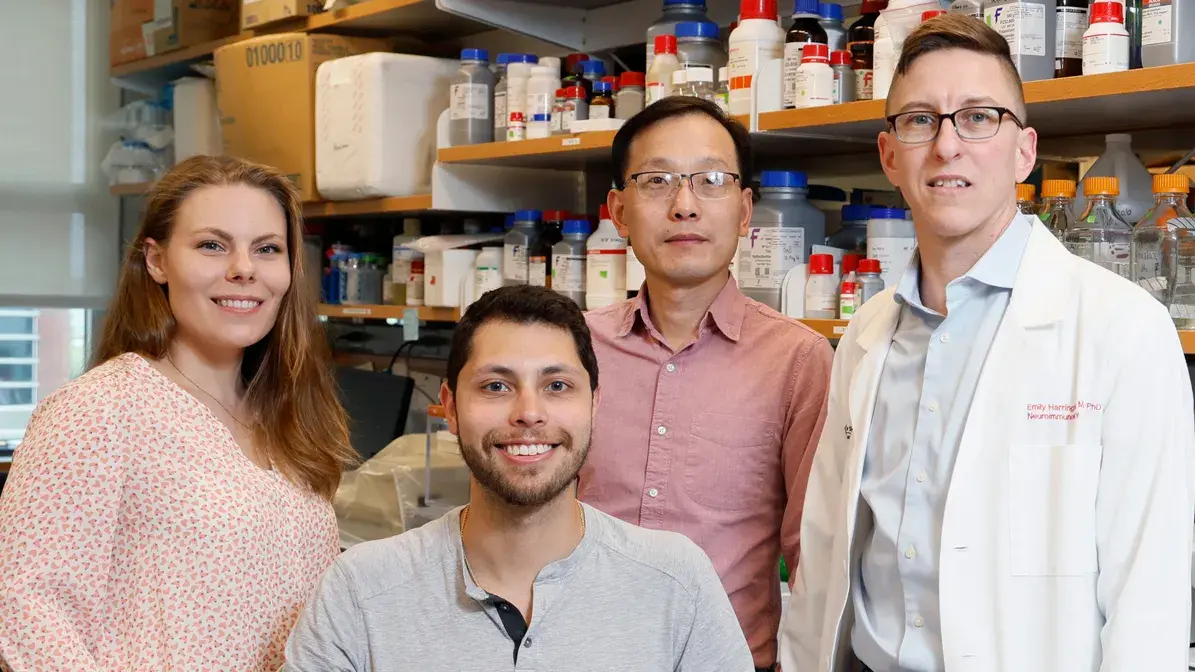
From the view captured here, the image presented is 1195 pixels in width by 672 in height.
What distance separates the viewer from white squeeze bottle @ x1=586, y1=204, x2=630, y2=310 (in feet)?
8.35

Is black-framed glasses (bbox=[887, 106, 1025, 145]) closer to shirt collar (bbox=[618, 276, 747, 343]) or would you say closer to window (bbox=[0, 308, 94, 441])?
shirt collar (bbox=[618, 276, 747, 343])

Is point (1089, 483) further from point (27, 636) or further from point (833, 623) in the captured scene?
point (27, 636)

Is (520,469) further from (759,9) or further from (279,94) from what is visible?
(279,94)

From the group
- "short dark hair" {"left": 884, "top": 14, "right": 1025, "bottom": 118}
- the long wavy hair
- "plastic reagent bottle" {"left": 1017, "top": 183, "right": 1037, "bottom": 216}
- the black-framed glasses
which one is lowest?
the long wavy hair

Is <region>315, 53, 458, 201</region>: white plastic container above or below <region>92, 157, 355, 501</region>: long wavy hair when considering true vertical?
above

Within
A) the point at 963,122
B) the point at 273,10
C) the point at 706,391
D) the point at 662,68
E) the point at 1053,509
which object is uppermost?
the point at 273,10

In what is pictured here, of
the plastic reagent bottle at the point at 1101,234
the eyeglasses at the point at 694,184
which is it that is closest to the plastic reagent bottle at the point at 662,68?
the eyeglasses at the point at 694,184

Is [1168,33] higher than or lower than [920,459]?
higher

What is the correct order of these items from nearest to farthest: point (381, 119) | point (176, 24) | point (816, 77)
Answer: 1. point (816, 77)
2. point (381, 119)
3. point (176, 24)

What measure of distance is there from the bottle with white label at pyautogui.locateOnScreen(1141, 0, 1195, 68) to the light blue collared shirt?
370 mm

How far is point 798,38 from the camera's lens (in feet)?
6.96

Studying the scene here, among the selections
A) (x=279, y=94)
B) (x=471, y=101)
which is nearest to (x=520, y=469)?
(x=471, y=101)

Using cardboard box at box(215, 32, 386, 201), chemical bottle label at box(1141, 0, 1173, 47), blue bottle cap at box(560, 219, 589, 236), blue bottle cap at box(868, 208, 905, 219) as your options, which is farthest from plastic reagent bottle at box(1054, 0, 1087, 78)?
cardboard box at box(215, 32, 386, 201)

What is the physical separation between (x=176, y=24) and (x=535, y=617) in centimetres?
334
